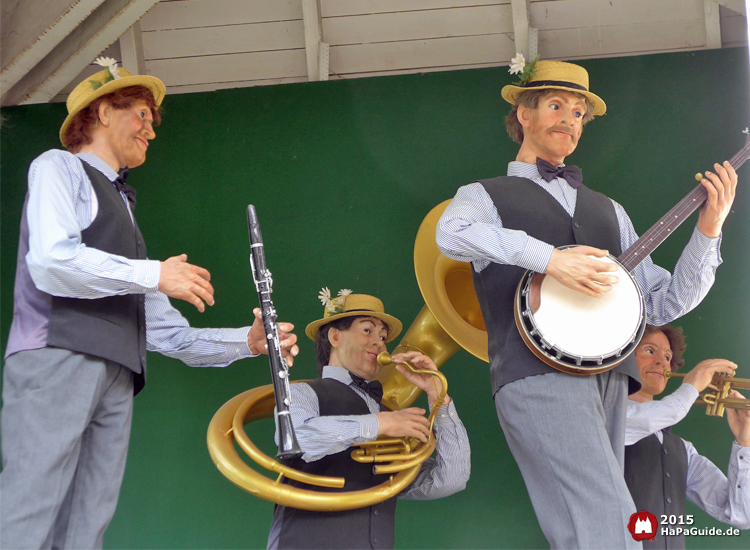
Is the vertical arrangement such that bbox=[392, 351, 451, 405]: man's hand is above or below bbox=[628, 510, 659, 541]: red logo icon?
above

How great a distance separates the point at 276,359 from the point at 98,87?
1166mm

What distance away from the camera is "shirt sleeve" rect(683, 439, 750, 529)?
316 centimetres

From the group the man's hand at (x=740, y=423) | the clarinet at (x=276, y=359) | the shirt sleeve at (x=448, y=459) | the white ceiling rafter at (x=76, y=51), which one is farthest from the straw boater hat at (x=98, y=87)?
the man's hand at (x=740, y=423)

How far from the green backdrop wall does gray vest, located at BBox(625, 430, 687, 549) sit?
53cm

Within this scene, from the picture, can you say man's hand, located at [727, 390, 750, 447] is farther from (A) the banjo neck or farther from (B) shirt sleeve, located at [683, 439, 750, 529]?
(A) the banjo neck

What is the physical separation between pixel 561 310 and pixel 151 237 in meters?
2.60

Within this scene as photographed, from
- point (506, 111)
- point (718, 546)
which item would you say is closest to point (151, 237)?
point (506, 111)

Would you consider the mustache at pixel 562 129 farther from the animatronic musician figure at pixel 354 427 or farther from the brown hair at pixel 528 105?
the animatronic musician figure at pixel 354 427

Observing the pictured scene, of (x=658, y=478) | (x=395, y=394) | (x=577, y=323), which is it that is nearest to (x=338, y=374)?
(x=395, y=394)

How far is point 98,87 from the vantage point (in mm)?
2576

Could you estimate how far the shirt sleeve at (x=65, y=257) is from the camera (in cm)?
200

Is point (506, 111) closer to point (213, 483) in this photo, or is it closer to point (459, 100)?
point (459, 100)

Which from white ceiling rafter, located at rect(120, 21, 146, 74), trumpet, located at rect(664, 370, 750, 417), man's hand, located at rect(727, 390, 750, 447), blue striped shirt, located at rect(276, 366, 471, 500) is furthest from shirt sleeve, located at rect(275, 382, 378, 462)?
white ceiling rafter, located at rect(120, 21, 146, 74)

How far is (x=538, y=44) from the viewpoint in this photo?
4078 millimetres
